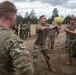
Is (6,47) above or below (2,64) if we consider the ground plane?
above

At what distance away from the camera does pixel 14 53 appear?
2.85 metres

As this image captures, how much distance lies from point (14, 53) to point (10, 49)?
69 mm

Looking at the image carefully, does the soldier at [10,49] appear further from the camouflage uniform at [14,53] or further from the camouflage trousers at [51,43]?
the camouflage trousers at [51,43]

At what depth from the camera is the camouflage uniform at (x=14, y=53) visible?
9.39 ft

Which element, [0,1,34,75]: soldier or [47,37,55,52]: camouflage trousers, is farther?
[47,37,55,52]: camouflage trousers

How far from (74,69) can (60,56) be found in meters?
2.49

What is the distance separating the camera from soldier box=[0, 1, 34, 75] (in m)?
2.87

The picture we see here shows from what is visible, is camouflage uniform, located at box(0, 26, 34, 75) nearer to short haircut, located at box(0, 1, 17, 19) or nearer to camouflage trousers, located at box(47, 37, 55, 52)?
short haircut, located at box(0, 1, 17, 19)

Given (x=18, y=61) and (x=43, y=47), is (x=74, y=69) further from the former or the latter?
(x=18, y=61)

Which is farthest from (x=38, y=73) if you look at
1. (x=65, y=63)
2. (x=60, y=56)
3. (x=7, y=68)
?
(x=7, y=68)

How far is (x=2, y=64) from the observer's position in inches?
121

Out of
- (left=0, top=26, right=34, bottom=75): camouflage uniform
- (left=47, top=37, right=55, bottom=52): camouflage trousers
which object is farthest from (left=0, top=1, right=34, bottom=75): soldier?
(left=47, top=37, right=55, bottom=52): camouflage trousers

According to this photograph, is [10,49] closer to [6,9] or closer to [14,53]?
[14,53]

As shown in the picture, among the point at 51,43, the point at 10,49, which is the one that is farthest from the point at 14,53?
the point at 51,43
